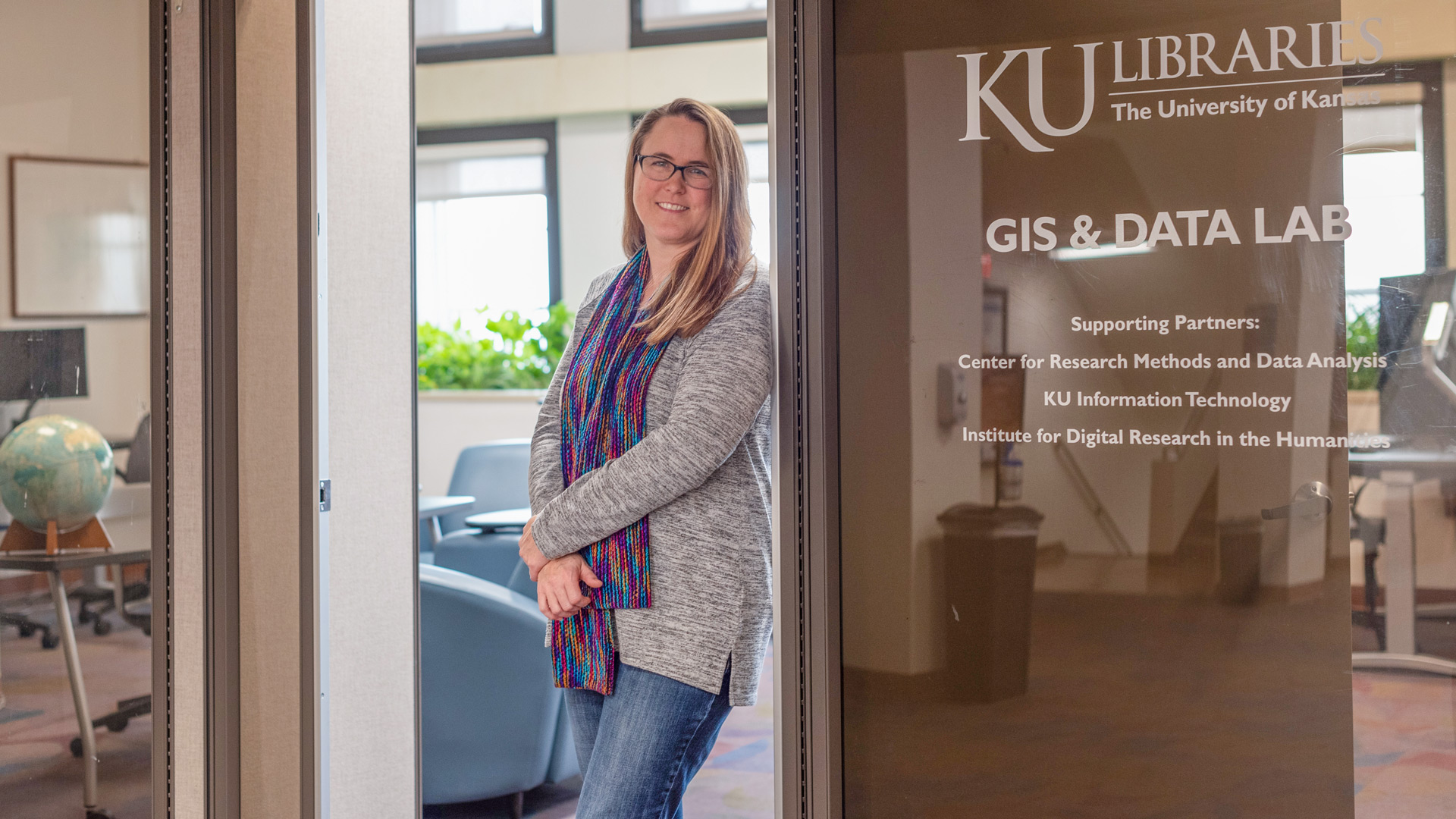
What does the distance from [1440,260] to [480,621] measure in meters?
2.22

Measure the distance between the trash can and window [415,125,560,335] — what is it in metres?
5.66

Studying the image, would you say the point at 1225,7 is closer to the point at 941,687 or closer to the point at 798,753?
the point at 941,687

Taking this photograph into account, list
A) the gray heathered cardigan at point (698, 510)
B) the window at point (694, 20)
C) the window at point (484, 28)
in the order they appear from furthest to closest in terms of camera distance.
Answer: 1. the window at point (484, 28)
2. the window at point (694, 20)
3. the gray heathered cardigan at point (698, 510)

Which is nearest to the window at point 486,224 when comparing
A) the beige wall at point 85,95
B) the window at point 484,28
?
the window at point 484,28

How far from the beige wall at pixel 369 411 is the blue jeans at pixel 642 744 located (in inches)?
32.3

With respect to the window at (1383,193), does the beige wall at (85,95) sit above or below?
above

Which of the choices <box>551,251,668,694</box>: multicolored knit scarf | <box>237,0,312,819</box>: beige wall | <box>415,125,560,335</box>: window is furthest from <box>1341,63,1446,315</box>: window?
<box>415,125,560,335</box>: window

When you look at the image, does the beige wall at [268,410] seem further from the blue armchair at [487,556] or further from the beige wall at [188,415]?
the blue armchair at [487,556]

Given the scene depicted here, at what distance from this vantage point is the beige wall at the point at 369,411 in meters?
2.23

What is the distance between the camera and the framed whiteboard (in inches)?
82.0

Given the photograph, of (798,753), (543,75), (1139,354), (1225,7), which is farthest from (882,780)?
(543,75)

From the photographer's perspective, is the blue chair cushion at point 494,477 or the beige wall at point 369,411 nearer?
the beige wall at point 369,411

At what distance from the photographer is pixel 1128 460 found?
1.56 metres

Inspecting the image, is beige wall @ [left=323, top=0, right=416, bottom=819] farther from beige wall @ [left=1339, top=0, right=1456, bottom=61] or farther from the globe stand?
beige wall @ [left=1339, top=0, right=1456, bottom=61]
